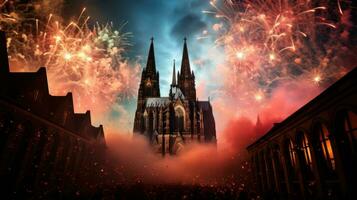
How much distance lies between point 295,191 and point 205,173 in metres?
27.2

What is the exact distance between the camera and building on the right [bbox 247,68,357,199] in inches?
380

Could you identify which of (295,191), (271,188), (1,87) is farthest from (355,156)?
(1,87)

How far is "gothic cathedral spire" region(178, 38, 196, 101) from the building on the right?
38.0m

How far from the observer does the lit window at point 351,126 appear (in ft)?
31.4

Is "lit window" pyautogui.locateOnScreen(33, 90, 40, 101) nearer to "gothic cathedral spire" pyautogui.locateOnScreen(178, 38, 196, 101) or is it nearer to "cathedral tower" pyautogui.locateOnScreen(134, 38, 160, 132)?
"cathedral tower" pyautogui.locateOnScreen(134, 38, 160, 132)

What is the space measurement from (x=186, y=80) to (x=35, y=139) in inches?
1721

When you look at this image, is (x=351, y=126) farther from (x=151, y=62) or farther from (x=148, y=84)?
(x=151, y=62)

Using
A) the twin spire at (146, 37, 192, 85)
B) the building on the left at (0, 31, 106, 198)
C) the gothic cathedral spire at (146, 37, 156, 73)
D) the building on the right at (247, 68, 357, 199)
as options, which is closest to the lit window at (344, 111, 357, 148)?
the building on the right at (247, 68, 357, 199)

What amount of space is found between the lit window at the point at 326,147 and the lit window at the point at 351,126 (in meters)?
1.19

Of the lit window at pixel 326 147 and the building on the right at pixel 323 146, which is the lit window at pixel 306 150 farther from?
the lit window at pixel 326 147

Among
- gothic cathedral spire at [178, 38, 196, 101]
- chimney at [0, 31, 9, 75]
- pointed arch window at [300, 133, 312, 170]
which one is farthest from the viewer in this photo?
gothic cathedral spire at [178, 38, 196, 101]

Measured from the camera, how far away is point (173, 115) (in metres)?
→ 49.6

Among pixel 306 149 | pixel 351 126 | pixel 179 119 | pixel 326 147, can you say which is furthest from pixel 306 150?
pixel 179 119

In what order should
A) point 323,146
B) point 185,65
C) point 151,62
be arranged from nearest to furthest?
point 323,146
point 185,65
point 151,62
